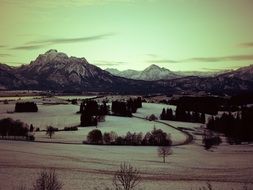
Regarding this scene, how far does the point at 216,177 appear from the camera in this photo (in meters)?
74.6

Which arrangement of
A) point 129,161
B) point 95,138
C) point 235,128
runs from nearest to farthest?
point 129,161 < point 95,138 < point 235,128

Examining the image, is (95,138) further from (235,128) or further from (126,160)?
(235,128)

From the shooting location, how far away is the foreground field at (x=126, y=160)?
218 ft

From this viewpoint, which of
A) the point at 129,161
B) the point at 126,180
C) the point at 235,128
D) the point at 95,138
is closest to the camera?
the point at 126,180

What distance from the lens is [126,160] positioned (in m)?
93.8

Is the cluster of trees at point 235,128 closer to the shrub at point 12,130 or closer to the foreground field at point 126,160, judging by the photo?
the foreground field at point 126,160

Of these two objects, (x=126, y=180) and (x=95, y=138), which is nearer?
(x=126, y=180)

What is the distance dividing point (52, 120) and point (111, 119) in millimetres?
28298

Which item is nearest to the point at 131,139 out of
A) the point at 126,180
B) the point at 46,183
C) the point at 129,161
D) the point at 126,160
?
the point at 126,160

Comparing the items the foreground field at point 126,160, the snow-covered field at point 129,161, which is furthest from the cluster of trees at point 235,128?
the foreground field at point 126,160

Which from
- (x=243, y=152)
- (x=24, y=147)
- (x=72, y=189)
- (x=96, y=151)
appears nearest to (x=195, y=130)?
(x=243, y=152)

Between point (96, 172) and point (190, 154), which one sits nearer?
point (96, 172)

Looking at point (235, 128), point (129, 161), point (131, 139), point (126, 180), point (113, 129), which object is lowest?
point (129, 161)

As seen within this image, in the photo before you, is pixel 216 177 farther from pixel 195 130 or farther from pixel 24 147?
pixel 195 130
